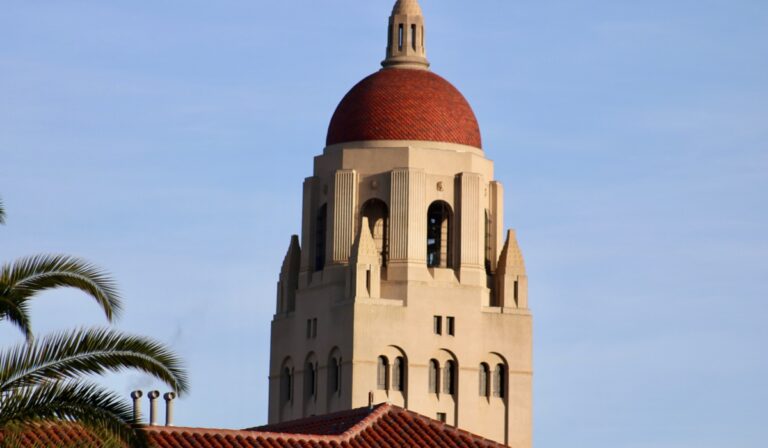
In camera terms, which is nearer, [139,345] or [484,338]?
[139,345]

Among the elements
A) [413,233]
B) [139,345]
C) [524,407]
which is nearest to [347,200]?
[413,233]

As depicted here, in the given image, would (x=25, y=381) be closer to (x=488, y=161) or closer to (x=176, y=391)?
(x=176, y=391)

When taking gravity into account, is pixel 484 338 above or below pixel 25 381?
above

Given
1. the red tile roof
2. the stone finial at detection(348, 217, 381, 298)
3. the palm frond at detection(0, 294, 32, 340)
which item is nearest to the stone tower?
the stone finial at detection(348, 217, 381, 298)

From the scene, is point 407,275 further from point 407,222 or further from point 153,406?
point 153,406

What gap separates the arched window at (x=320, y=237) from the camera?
106m

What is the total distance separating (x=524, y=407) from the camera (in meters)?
105

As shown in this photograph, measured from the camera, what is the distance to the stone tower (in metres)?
102

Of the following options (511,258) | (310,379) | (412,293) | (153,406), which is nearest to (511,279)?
(511,258)

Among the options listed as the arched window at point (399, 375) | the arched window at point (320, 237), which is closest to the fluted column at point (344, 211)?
the arched window at point (320, 237)

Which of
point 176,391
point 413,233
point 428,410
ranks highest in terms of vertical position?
point 413,233

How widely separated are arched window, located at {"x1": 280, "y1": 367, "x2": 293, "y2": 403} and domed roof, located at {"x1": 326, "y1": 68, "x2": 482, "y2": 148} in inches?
343

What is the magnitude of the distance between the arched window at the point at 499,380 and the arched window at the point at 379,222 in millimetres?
5776

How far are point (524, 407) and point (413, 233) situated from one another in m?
7.57
